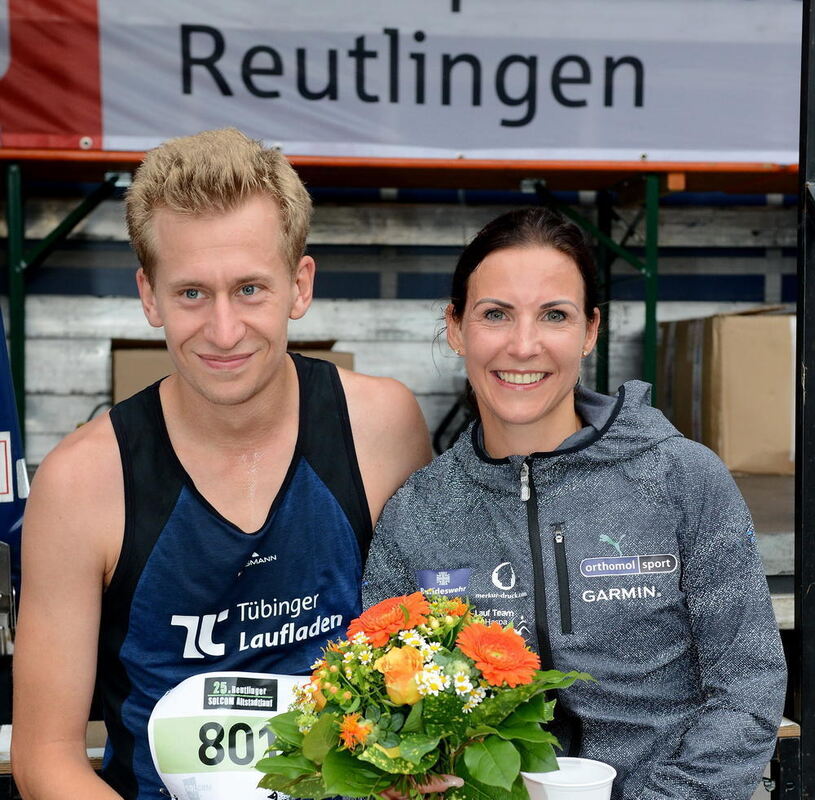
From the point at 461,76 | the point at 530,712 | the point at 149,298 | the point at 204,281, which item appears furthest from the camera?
the point at 461,76

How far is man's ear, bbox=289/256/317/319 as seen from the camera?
2.04 metres

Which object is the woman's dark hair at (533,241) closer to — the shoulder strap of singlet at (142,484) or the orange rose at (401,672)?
the shoulder strap of singlet at (142,484)

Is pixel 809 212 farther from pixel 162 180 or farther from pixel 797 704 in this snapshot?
pixel 162 180

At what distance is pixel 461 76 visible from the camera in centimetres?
475

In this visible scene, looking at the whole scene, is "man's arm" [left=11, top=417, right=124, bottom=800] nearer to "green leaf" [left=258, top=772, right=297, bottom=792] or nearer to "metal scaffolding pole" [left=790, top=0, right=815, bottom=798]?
"green leaf" [left=258, top=772, right=297, bottom=792]

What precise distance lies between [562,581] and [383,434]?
56 centimetres

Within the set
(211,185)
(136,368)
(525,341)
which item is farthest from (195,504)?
(136,368)

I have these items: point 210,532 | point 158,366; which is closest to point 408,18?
point 158,366

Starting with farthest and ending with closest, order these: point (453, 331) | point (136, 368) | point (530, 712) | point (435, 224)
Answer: point (435, 224), point (136, 368), point (453, 331), point (530, 712)

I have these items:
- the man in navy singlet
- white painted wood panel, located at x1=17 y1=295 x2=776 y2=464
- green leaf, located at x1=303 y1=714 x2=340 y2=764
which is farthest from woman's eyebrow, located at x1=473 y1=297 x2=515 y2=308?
white painted wood panel, located at x1=17 y1=295 x2=776 y2=464

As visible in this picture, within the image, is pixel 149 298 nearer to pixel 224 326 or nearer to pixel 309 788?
pixel 224 326

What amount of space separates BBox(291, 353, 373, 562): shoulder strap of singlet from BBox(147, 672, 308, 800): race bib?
15.0 inches

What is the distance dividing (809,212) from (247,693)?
1.51 m

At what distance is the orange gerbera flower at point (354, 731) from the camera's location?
1288 mm
